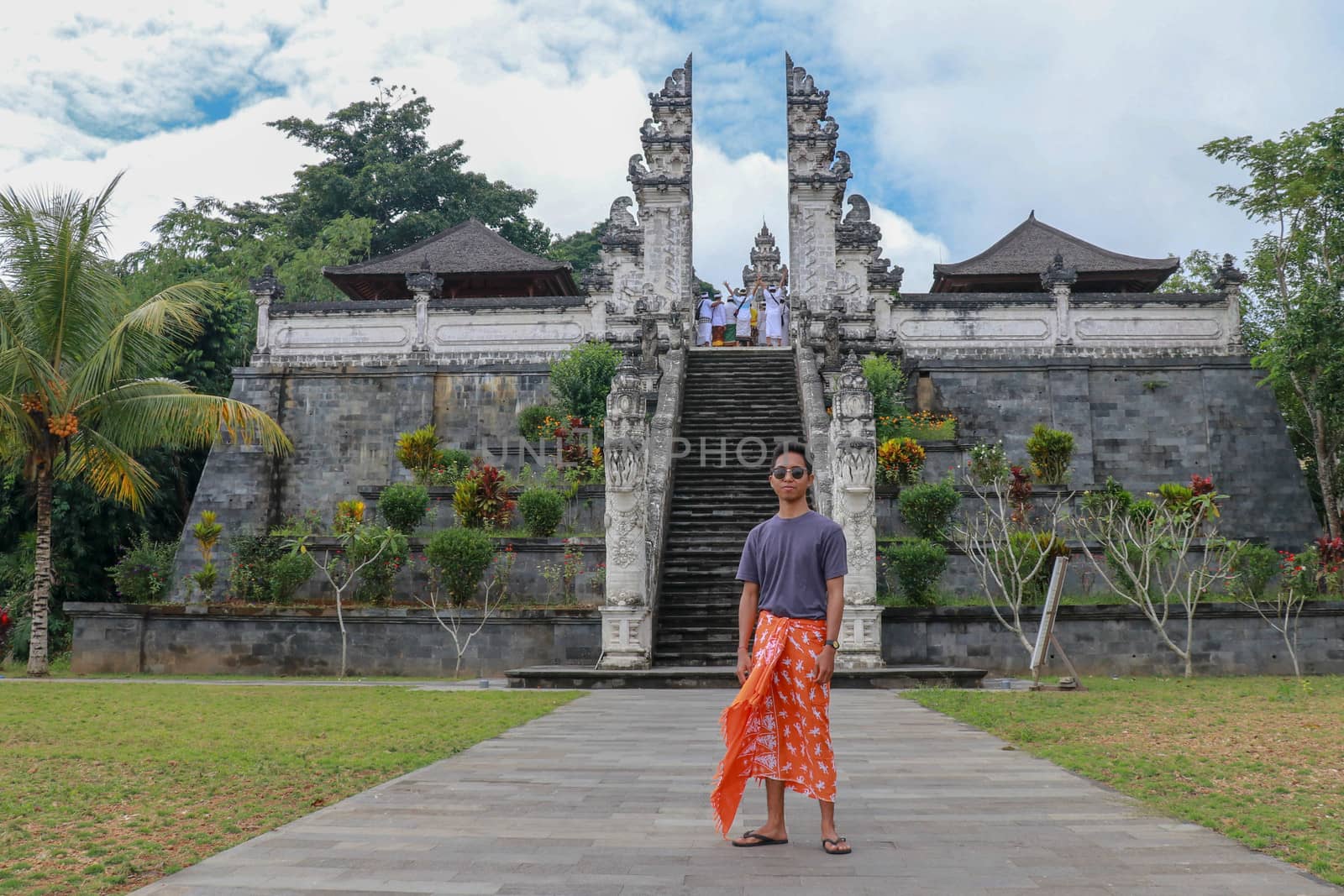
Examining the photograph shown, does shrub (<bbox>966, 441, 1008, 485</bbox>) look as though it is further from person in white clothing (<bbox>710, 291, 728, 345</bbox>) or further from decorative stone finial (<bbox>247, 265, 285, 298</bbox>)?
decorative stone finial (<bbox>247, 265, 285, 298</bbox>)

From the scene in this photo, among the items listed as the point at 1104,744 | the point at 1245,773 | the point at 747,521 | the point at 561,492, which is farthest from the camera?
the point at 561,492

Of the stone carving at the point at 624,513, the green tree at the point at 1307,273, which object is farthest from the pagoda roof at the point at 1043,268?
the stone carving at the point at 624,513

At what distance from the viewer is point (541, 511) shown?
16172mm

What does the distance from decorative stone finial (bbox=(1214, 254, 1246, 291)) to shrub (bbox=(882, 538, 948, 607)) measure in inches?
392

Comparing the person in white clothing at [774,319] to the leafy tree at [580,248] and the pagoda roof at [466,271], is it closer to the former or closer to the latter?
the pagoda roof at [466,271]

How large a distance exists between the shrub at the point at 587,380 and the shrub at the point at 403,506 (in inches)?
151

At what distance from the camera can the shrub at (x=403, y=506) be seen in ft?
53.7

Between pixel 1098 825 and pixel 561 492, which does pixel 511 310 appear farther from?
pixel 1098 825

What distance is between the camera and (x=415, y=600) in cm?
1620

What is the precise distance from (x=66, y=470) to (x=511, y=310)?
8.66 meters

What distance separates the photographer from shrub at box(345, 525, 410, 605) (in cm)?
1570

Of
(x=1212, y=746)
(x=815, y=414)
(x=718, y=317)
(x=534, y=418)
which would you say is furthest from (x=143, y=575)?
(x=1212, y=746)

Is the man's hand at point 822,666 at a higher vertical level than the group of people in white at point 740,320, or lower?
lower

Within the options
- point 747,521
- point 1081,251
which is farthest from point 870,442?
point 1081,251
